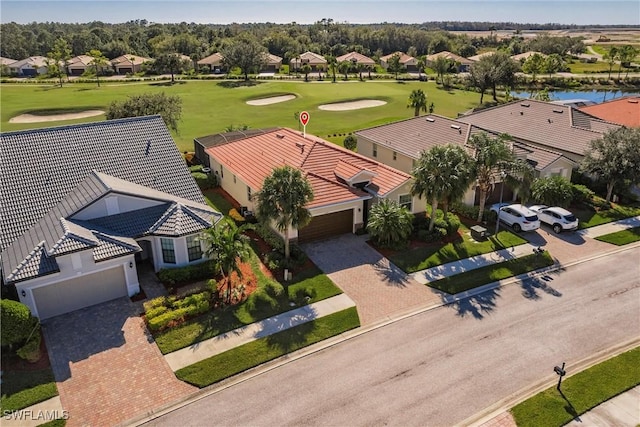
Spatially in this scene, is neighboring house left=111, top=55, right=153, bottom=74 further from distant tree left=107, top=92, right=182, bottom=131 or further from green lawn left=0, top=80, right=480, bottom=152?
distant tree left=107, top=92, right=182, bottom=131

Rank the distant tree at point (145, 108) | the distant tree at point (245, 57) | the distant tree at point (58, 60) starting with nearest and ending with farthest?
the distant tree at point (145, 108) → the distant tree at point (58, 60) → the distant tree at point (245, 57)

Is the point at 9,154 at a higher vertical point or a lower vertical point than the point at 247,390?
higher

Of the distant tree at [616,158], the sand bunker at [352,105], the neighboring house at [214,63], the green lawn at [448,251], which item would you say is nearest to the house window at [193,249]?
the green lawn at [448,251]

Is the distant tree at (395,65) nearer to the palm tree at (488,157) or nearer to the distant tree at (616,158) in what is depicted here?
the distant tree at (616,158)

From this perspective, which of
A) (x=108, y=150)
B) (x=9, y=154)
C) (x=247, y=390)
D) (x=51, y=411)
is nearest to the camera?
(x=51, y=411)

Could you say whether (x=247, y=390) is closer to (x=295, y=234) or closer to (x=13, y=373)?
(x=13, y=373)

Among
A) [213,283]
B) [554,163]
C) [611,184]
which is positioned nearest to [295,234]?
[213,283]

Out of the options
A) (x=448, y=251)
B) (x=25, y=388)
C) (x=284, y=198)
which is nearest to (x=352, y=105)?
(x=448, y=251)

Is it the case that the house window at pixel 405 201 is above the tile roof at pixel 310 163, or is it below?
below
